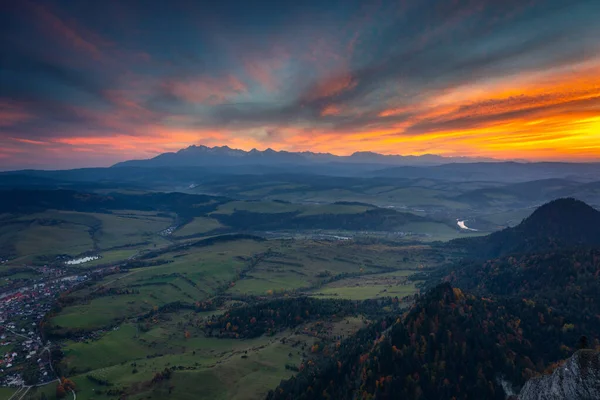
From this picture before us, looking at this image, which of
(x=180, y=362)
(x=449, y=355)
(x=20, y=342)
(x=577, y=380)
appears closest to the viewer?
(x=577, y=380)

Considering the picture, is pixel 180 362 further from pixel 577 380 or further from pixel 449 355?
pixel 577 380

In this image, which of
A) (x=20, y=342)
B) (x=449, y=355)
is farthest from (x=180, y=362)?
(x=449, y=355)

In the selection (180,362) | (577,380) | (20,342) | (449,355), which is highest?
(577,380)

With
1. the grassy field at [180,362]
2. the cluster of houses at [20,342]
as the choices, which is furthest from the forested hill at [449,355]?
the cluster of houses at [20,342]

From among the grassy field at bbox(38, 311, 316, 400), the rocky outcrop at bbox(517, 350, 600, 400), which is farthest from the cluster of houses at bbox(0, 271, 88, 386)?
the rocky outcrop at bbox(517, 350, 600, 400)

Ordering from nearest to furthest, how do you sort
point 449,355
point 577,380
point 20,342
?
point 577,380 < point 449,355 < point 20,342
